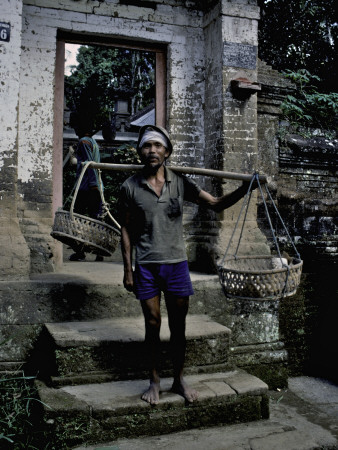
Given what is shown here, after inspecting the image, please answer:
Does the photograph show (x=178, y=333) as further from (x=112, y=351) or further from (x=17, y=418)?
(x=17, y=418)

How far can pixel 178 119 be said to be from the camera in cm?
584

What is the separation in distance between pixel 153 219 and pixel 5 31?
2.65m

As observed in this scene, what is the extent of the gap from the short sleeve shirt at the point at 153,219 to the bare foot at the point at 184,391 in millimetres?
963

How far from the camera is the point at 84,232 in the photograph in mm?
3846

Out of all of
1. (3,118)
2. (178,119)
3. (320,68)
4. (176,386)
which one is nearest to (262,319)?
(176,386)

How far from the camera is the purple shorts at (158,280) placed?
336 cm

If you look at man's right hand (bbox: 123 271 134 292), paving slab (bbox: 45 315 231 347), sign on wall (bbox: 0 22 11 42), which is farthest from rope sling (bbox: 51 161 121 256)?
sign on wall (bbox: 0 22 11 42)

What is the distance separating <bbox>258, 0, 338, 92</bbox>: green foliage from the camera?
12.1 metres

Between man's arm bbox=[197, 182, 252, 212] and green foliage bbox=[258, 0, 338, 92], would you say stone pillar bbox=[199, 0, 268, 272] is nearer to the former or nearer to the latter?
man's arm bbox=[197, 182, 252, 212]

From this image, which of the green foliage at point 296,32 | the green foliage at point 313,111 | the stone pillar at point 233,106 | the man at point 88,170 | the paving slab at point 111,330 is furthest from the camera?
the green foliage at point 296,32

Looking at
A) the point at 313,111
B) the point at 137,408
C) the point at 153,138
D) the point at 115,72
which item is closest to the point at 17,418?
the point at 137,408

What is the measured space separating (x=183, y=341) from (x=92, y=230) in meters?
1.24

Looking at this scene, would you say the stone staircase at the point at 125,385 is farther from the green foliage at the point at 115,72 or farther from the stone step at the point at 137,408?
the green foliage at the point at 115,72

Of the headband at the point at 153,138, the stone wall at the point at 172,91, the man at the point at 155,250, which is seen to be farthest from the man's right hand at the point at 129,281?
the stone wall at the point at 172,91
